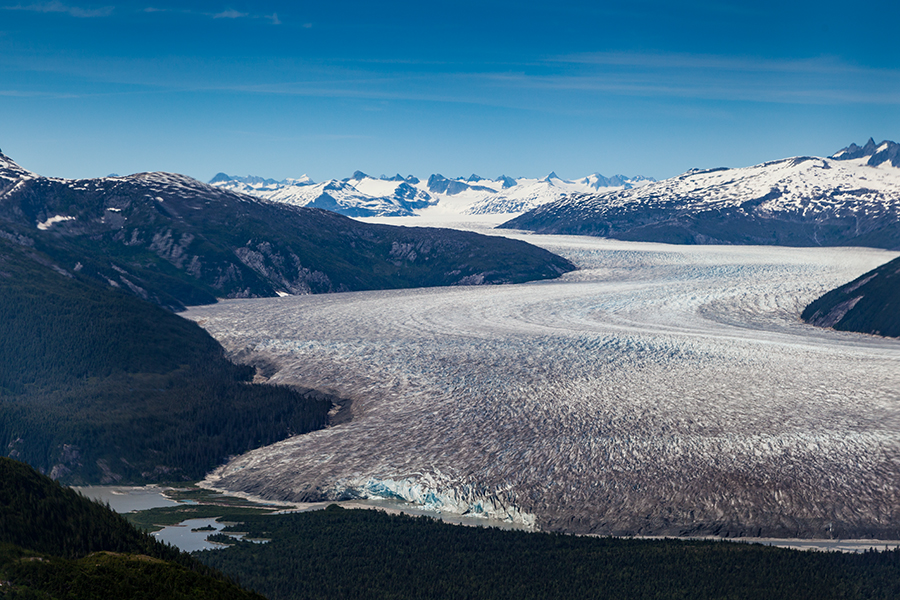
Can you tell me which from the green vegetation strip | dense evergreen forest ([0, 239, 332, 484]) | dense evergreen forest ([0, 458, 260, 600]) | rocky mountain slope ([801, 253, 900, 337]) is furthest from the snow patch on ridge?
rocky mountain slope ([801, 253, 900, 337])

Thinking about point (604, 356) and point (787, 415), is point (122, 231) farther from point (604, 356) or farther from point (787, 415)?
point (787, 415)

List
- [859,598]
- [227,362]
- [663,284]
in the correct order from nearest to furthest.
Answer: [859,598] < [227,362] < [663,284]

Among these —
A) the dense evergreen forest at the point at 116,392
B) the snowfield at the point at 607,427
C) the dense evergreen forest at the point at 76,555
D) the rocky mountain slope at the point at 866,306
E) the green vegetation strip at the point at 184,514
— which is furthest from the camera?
the rocky mountain slope at the point at 866,306

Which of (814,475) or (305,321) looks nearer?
(814,475)

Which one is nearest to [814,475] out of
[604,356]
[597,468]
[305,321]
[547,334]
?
[597,468]

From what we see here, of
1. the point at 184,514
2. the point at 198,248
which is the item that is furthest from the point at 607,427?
the point at 198,248

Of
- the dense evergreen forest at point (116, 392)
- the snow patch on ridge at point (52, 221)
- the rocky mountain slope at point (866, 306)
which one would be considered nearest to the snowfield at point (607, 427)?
the rocky mountain slope at point (866, 306)

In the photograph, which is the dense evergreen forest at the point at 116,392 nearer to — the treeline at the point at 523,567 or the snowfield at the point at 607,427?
the snowfield at the point at 607,427
